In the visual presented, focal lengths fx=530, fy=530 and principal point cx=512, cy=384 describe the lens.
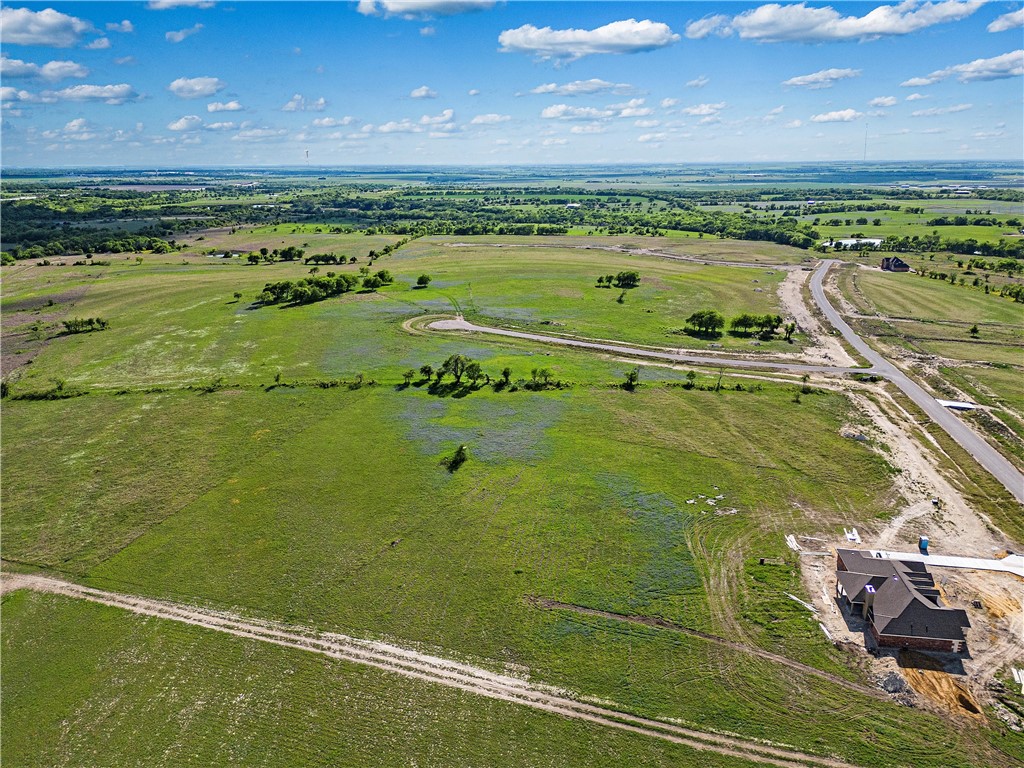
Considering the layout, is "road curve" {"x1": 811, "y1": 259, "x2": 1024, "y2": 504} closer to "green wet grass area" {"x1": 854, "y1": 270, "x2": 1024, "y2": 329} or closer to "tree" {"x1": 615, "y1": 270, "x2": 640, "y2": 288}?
"green wet grass area" {"x1": 854, "y1": 270, "x2": 1024, "y2": 329}

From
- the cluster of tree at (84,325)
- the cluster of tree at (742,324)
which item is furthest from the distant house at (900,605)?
the cluster of tree at (84,325)

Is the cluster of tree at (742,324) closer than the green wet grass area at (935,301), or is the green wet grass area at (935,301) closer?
the cluster of tree at (742,324)

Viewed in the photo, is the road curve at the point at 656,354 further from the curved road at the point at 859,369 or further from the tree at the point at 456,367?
the tree at the point at 456,367

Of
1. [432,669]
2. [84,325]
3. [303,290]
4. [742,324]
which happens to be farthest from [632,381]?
[84,325]

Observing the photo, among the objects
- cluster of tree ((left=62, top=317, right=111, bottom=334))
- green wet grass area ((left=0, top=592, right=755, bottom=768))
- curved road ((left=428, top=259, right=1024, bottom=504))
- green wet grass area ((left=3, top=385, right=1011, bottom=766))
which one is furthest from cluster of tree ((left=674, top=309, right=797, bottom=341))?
cluster of tree ((left=62, top=317, right=111, bottom=334))

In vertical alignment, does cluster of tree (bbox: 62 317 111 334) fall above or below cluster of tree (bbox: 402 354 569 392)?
above

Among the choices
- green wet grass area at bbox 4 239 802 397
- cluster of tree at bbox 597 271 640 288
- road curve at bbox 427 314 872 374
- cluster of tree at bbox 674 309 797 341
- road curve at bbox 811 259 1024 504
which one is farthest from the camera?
cluster of tree at bbox 597 271 640 288
